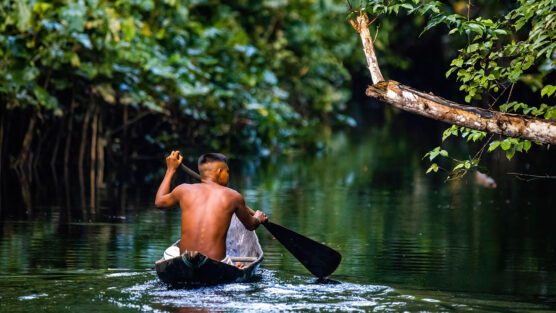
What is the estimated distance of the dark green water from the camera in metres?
6.57

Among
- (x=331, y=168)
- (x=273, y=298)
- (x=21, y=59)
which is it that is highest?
(x=21, y=59)

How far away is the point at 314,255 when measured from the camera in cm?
785

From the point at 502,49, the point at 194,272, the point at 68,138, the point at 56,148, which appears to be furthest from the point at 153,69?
the point at 194,272

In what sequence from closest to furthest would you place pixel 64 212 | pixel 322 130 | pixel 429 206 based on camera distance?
pixel 64 212, pixel 429 206, pixel 322 130

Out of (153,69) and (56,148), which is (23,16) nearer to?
(56,148)

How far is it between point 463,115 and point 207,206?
6.41 ft

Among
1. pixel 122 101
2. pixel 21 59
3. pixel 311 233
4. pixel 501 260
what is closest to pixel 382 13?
pixel 501 260

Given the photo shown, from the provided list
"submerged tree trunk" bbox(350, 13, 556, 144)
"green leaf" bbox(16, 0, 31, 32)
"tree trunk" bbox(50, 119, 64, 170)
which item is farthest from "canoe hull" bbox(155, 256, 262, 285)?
"tree trunk" bbox(50, 119, 64, 170)

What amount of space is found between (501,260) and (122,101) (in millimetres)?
9565

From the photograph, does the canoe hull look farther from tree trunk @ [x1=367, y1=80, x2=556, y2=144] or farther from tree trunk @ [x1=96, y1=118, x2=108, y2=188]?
tree trunk @ [x1=96, y1=118, x2=108, y2=188]

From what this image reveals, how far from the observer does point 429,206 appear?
42.7 feet

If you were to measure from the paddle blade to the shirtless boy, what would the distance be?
2.34 feet

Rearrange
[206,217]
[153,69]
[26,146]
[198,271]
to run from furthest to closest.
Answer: [153,69]
[26,146]
[206,217]
[198,271]

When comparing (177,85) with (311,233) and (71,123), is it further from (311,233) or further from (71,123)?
(311,233)
